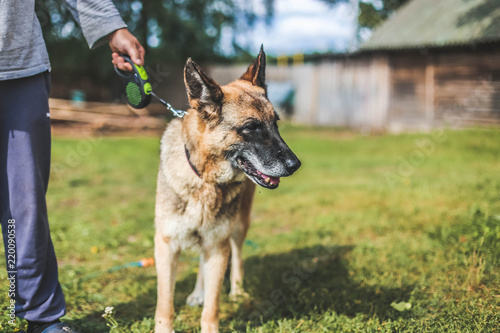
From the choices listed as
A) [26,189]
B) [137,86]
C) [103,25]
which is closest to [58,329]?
[26,189]

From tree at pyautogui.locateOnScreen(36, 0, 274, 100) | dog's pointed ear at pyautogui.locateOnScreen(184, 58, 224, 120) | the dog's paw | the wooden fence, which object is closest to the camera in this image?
dog's pointed ear at pyautogui.locateOnScreen(184, 58, 224, 120)

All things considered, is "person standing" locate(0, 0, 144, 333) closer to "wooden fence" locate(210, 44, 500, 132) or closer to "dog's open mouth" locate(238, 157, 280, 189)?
"dog's open mouth" locate(238, 157, 280, 189)

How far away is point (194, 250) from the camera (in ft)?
8.87

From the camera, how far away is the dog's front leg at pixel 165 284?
8.60ft

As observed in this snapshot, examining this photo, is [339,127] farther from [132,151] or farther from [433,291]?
[433,291]

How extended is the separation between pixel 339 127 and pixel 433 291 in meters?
13.6

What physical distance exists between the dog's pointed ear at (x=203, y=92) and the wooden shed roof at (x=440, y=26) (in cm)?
1244

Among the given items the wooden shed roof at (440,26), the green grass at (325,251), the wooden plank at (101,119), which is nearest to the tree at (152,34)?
the wooden plank at (101,119)

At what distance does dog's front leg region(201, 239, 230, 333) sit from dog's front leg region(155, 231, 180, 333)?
21 centimetres

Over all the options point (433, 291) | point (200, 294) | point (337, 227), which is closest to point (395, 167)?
point (337, 227)

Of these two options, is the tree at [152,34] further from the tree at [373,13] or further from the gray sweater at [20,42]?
the gray sweater at [20,42]

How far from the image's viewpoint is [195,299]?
126 inches

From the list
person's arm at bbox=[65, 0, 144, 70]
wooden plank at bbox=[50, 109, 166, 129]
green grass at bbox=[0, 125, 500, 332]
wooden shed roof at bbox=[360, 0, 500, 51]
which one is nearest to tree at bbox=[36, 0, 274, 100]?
wooden plank at bbox=[50, 109, 166, 129]

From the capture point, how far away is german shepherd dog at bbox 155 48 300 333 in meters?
2.45
